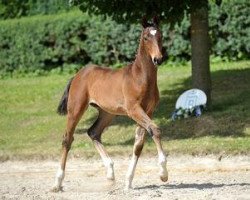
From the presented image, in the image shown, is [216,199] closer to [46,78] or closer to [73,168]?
[73,168]

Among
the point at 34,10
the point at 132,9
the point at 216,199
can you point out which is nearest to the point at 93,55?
the point at 34,10

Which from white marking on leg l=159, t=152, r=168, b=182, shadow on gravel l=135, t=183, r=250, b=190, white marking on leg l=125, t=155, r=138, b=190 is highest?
white marking on leg l=159, t=152, r=168, b=182

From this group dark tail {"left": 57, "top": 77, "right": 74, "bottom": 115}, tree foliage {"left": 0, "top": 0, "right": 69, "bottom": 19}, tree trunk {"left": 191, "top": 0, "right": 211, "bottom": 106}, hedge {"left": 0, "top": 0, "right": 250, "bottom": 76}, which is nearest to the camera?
dark tail {"left": 57, "top": 77, "right": 74, "bottom": 115}

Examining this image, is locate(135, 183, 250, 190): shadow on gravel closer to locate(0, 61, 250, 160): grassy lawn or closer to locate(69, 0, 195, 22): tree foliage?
locate(0, 61, 250, 160): grassy lawn

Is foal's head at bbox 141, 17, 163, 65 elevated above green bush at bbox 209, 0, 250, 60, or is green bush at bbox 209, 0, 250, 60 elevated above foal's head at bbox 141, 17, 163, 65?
foal's head at bbox 141, 17, 163, 65

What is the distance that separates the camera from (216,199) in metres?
8.73

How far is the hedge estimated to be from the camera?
20906 millimetres

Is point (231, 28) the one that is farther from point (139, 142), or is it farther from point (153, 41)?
point (153, 41)

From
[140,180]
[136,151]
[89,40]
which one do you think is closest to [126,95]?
[136,151]

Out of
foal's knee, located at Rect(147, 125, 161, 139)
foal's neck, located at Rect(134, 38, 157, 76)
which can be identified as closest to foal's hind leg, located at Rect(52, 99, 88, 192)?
foal's neck, located at Rect(134, 38, 157, 76)

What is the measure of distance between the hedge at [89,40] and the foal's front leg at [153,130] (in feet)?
37.8

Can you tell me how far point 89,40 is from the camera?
75.3ft

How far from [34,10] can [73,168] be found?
44.7 ft

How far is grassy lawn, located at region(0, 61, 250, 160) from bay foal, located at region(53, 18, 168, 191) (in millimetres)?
2863
